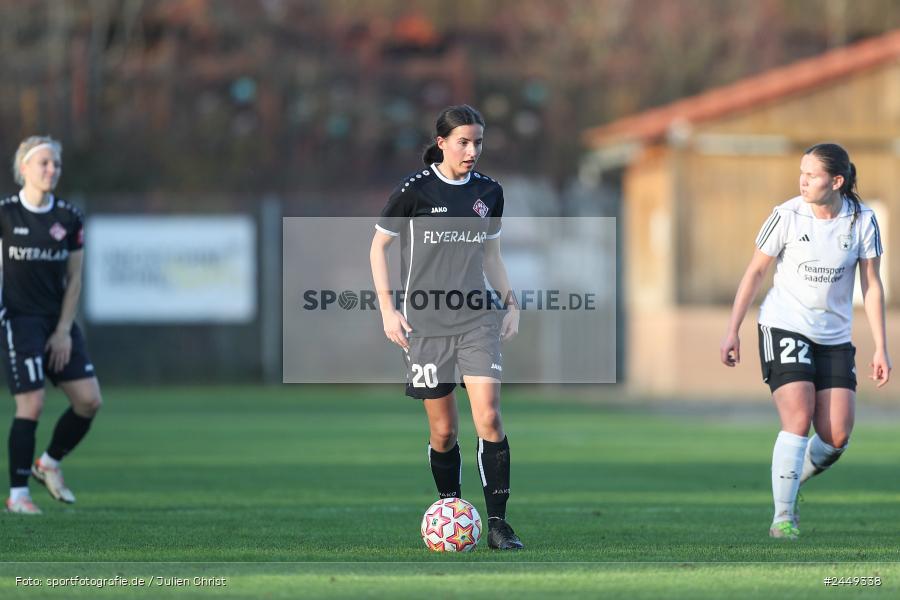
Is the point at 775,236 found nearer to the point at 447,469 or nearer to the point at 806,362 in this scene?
the point at 806,362

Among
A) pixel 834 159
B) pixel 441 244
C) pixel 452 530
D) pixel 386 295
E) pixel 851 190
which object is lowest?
pixel 452 530

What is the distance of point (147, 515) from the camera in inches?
402

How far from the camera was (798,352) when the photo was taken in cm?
903

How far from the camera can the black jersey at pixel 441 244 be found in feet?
28.1

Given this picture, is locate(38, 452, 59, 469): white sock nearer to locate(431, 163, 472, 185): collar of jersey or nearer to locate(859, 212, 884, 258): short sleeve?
locate(431, 163, 472, 185): collar of jersey

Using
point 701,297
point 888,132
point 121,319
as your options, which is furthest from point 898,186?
point 121,319

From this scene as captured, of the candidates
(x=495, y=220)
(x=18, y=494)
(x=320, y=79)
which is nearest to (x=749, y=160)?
(x=320, y=79)

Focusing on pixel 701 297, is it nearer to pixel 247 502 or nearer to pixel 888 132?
pixel 888 132

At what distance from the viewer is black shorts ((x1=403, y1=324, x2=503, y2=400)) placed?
336 inches

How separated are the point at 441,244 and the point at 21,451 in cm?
338

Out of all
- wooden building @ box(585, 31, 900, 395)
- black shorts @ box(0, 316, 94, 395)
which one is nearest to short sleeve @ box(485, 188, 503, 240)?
black shorts @ box(0, 316, 94, 395)

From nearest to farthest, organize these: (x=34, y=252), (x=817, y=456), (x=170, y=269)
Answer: (x=817, y=456), (x=34, y=252), (x=170, y=269)

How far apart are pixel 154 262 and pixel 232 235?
51.9 inches

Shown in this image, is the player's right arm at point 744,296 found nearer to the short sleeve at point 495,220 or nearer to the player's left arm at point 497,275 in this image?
the player's left arm at point 497,275
